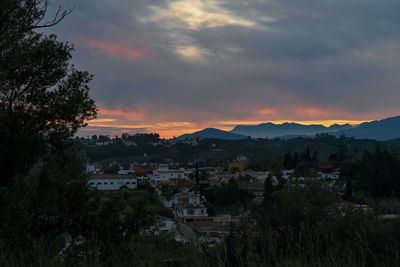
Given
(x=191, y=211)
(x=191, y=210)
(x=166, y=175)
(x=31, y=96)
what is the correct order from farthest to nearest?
(x=166, y=175), (x=191, y=210), (x=191, y=211), (x=31, y=96)

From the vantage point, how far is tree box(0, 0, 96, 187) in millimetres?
7285

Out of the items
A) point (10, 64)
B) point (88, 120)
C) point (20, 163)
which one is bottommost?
point (20, 163)

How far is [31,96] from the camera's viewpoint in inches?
309

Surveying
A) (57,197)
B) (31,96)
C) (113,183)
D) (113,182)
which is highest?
(31,96)

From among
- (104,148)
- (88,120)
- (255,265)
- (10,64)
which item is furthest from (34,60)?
(104,148)

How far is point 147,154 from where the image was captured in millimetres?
120250

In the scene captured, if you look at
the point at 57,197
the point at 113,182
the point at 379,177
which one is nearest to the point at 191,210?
the point at 379,177

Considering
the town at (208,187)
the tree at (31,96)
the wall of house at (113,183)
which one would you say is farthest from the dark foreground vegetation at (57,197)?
the wall of house at (113,183)

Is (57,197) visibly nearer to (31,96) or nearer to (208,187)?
(31,96)

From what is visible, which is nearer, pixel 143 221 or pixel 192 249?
pixel 192 249

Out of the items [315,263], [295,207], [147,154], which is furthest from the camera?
[147,154]

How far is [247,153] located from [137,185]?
2386 inches

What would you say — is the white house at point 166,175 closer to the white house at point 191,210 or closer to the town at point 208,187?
the town at point 208,187

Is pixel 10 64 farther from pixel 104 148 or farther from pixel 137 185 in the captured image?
pixel 104 148
